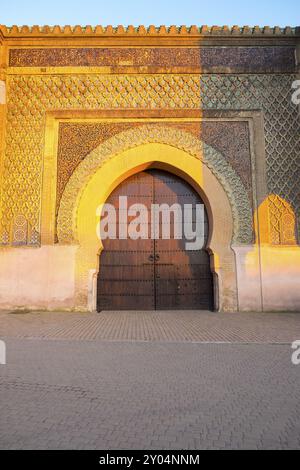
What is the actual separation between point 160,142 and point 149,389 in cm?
466

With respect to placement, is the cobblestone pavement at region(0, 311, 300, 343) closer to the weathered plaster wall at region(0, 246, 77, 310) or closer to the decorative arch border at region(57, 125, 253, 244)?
the weathered plaster wall at region(0, 246, 77, 310)

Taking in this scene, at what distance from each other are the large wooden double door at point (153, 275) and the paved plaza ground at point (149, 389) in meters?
1.83

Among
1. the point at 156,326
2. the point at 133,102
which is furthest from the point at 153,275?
the point at 133,102

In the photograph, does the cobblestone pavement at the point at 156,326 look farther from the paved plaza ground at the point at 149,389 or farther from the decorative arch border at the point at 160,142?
the decorative arch border at the point at 160,142

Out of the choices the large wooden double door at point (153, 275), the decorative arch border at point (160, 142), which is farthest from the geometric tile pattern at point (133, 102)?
the large wooden double door at point (153, 275)

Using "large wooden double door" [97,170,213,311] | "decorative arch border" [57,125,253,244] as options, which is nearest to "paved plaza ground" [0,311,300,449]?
"large wooden double door" [97,170,213,311]

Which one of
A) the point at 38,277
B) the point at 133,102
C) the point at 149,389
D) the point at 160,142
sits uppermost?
the point at 133,102

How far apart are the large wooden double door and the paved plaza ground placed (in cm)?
183

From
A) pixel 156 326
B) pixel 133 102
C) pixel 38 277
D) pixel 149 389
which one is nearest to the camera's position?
pixel 149 389

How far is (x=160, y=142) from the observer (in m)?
5.93

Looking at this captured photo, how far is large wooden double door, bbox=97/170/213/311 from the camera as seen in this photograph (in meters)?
5.85

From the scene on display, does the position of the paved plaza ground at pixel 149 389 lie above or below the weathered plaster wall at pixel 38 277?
below

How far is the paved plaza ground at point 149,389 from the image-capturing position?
1.43 m

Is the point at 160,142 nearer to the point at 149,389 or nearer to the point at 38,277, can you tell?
the point at 38,277
